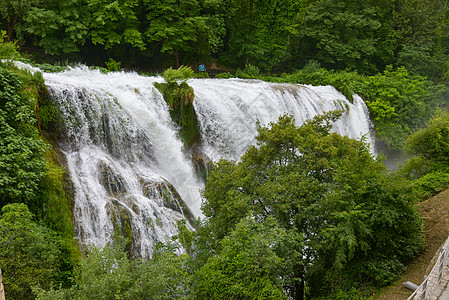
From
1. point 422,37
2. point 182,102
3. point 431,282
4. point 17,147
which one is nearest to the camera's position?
point 431,282

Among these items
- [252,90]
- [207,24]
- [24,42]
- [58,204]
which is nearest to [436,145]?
[252,90]

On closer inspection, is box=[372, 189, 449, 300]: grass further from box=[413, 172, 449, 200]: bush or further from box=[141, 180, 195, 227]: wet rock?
box=[141, 180, 195, 227]: wet rock

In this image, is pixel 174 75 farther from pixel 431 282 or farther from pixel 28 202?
pixel 431 282

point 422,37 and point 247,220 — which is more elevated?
point 422,37

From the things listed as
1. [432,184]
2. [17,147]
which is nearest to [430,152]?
[432,184]

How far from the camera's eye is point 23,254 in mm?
6699

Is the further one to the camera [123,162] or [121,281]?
[123,162]

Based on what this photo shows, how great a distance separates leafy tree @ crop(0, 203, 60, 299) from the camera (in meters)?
6.38

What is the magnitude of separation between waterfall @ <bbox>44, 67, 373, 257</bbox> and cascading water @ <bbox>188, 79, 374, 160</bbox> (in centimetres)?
5

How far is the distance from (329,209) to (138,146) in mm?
7465

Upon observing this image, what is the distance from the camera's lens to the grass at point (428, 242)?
701 cm

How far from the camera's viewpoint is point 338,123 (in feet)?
64.3

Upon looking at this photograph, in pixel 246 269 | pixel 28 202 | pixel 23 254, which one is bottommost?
pixel 23 254

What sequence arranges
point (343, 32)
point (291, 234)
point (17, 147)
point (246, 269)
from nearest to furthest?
point (246, 269) → point (291, 234) → point (17, 147) → point (343, 32)
